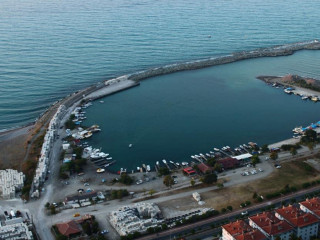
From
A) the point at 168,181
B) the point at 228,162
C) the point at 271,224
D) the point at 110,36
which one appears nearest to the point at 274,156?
the point at 228,162

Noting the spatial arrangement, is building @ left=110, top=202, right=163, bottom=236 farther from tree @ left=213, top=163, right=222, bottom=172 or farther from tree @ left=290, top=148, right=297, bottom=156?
tree @ left=290, top=148, right=297, bottom=156

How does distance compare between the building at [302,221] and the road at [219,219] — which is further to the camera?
the road at [219,219]

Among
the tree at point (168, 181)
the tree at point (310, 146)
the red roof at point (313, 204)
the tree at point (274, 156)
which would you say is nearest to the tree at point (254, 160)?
the tree at point (274, 156)

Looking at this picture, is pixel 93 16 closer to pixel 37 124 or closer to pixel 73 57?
pixel 73 57

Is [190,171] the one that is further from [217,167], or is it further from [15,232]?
[15,232]

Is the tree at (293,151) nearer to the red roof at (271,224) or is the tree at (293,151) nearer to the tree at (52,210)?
the red roof at (271,224)

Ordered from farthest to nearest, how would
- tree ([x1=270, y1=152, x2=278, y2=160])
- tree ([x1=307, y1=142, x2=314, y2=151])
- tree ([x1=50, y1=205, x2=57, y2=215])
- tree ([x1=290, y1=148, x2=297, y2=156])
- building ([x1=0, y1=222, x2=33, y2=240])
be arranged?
1. tree ([x1=307, y1=142, x2=314, y2=151])
2. tree ([x1=290, y1=148, x2=297, y2=156])
3. tree ([x1=270, y1=152, x2=278, y2=160])
4. tree ([x1=50, y1=205, x2=57, y2=215])
5. building ([x1=0, y1=222, x2=33, y2=240])

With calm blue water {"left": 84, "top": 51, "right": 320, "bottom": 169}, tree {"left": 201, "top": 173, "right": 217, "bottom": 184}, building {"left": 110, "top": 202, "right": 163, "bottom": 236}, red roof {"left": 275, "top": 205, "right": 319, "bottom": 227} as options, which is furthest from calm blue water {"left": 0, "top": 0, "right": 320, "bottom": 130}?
red roof {"left": 275, "top": 205, "right": 319, "bottom": 227}
